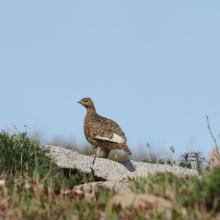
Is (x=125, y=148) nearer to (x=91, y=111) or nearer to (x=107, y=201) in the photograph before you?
(x=91, y=111)

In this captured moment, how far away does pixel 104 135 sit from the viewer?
8047 mm

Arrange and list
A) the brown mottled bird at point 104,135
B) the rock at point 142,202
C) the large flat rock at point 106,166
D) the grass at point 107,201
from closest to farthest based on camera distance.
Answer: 1. the grass at point 107,201
2. the rock at point 142,202
3. the large flat rock at point 106,166
4. the brown mottled bird at point 104,135

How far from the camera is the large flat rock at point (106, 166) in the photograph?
24.3 feet

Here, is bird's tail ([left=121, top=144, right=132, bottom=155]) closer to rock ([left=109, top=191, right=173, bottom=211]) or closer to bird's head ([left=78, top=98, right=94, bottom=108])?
bird's head ([left=78, top=98, right=94, bottom=108])

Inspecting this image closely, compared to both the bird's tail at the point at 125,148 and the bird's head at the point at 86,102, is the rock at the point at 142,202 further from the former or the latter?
the bird's head at the point at 86,102

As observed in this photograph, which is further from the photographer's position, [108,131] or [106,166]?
[108,131]

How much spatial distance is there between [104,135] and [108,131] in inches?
6.1

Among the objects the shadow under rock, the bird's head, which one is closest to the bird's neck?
the bird's head

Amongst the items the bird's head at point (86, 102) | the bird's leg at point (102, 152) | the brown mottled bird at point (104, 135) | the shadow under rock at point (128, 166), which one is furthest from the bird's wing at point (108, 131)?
the bird's head at point (86, 102)

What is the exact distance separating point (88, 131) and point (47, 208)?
475 cm

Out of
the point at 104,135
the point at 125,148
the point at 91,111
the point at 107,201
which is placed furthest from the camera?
the point at 91,111

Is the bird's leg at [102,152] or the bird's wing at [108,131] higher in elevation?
the bird's wing at [108,131]

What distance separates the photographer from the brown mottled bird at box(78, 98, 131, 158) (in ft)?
25.9

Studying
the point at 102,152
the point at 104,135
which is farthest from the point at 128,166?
the point at 104,135
